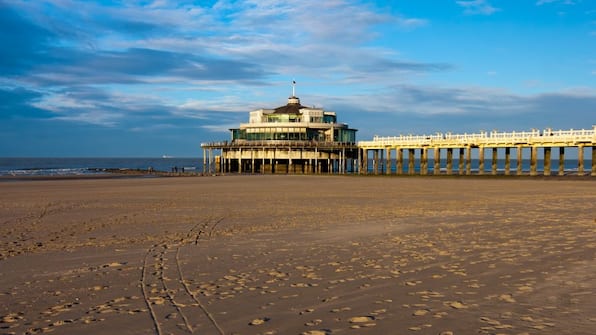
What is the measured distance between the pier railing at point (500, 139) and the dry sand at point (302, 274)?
2997cm

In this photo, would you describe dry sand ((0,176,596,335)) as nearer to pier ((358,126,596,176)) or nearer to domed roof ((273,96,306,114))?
pier ((358,126,596,176))

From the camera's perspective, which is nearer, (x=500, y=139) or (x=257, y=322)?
(x=257, y=322)

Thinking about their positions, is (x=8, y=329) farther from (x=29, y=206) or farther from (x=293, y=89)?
(x=293, y=89)

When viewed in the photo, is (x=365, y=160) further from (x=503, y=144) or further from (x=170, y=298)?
(x=170, y=298)

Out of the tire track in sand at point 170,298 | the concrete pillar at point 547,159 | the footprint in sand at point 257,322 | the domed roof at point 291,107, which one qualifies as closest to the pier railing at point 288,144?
the domed roof at point 291,107

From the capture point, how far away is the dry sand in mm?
5988

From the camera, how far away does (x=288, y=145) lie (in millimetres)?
64312

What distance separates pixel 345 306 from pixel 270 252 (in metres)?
3.90

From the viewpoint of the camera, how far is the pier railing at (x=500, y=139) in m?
42.6

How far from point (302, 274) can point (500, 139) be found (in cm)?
4275

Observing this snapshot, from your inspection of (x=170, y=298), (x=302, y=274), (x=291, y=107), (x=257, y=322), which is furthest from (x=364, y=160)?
(x=257, y=322)

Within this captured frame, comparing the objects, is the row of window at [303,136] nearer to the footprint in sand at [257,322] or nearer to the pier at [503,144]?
the pier at [503,144]

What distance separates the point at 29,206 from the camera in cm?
2100

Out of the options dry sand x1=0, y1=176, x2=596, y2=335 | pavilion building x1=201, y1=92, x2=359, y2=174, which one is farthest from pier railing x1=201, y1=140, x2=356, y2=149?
dry sand x1=0, y1=176, x2=596, y2=335
